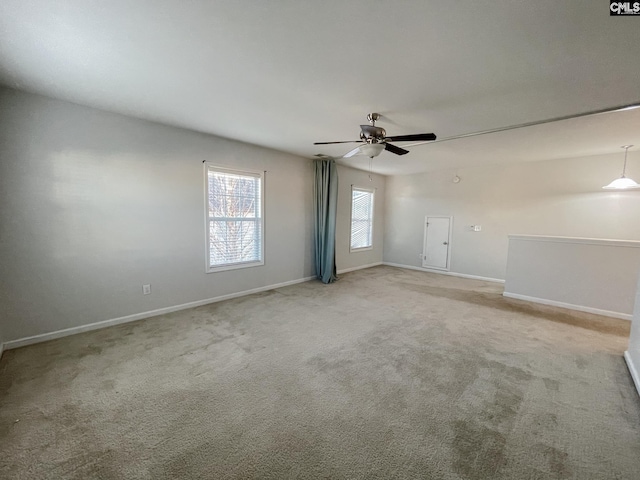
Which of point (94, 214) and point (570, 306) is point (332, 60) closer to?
point (94, 214)

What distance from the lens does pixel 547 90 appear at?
230 centimetres

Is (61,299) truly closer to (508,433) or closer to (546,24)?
(508,433)

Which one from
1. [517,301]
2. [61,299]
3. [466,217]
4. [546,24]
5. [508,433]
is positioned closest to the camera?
[546,24]

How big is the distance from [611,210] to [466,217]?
88.4 inches

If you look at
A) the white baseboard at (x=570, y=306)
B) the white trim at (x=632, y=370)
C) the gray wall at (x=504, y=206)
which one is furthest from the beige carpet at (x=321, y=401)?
the gray wall at (x=504, y=206)

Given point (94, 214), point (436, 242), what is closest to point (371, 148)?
point (94, 214)

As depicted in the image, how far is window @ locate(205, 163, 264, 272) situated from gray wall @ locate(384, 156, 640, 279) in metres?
4.20

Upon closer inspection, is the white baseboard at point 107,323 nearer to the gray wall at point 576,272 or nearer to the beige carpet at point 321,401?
the beige carpet at point 321,401

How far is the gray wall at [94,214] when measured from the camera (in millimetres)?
2584

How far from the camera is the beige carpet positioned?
1.45 m

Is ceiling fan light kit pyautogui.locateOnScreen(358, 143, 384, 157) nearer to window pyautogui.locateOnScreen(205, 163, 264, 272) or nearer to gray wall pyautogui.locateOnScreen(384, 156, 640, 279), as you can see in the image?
window pyautogui.locateOnScreen(205, 163, 264, 272)

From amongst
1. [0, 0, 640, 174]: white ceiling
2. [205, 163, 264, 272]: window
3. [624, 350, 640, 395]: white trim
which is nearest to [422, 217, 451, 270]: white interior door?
[0, 0, 640, 174]: white ceiling

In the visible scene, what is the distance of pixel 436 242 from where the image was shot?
6.49 meters

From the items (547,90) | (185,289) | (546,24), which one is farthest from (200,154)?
(547,90)
